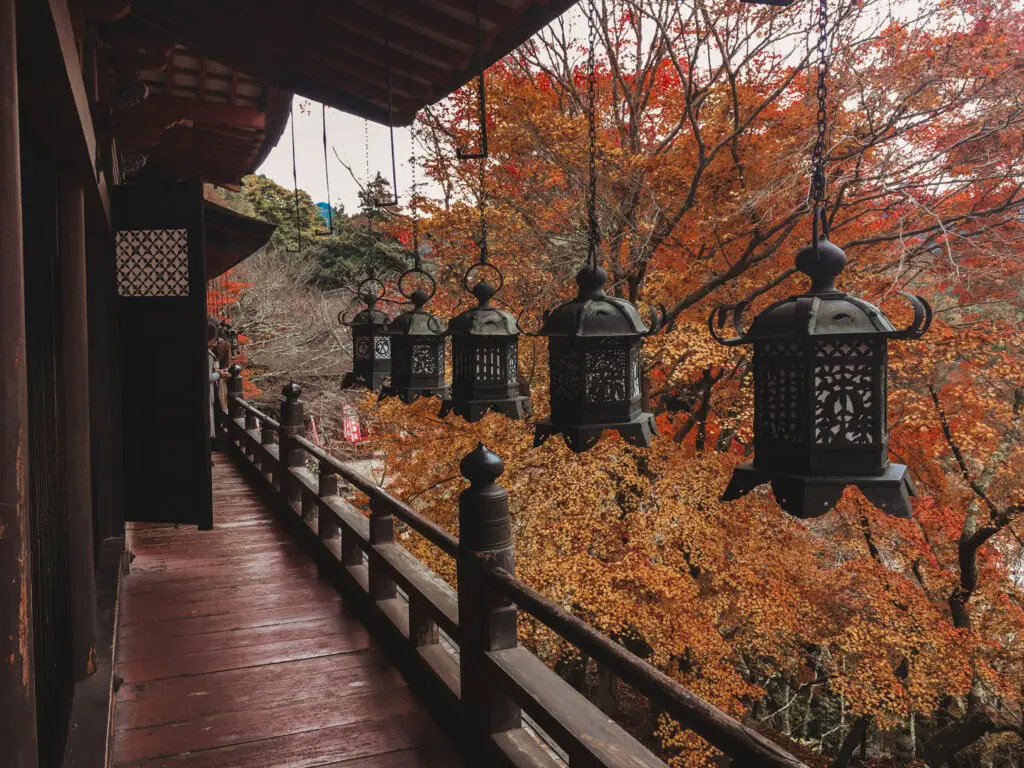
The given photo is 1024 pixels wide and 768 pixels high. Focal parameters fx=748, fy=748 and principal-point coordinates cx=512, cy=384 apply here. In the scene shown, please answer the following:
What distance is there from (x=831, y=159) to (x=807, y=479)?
968 cm

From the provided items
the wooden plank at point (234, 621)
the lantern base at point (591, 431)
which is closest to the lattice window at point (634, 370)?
the lantern base at point (591, 431)

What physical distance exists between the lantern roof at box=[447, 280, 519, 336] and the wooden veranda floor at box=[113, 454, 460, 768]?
2161 mm

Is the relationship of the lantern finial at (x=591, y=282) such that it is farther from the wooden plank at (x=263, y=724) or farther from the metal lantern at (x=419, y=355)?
the wooden plank at (x=263, y=724)

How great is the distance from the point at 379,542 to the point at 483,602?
1.86 meters

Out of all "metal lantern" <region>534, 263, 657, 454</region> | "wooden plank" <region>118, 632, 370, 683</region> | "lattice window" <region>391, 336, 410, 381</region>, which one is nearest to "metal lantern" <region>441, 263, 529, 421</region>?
"metal lantern" <region>534, 263, 657, 454</region>

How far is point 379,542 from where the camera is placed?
5348 millimetres

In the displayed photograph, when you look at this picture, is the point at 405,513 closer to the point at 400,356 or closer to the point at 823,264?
the point at 400,356

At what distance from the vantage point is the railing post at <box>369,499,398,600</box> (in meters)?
5.31

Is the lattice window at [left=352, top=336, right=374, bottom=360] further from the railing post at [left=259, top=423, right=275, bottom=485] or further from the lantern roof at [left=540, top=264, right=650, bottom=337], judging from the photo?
the railing post at [left=259, top=423, right=275, bottom=485]

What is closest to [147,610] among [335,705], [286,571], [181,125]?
[286,571]

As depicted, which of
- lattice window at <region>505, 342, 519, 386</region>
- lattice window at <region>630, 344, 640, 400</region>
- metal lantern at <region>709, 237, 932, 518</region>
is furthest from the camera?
lattice window at <region>505, 342, 519, 386</region>

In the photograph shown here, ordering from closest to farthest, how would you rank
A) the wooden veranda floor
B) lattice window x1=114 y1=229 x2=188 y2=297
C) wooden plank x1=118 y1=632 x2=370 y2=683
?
1. the wooden veranda floor
2. wooden plank x1=118 y1=632 x2=370 y2=683
3. lattice window x1=114 y1=229 x2=188 y2=297

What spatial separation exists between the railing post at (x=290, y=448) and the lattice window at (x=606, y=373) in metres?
6.01

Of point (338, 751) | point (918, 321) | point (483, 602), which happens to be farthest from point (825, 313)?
point (338, 751)
